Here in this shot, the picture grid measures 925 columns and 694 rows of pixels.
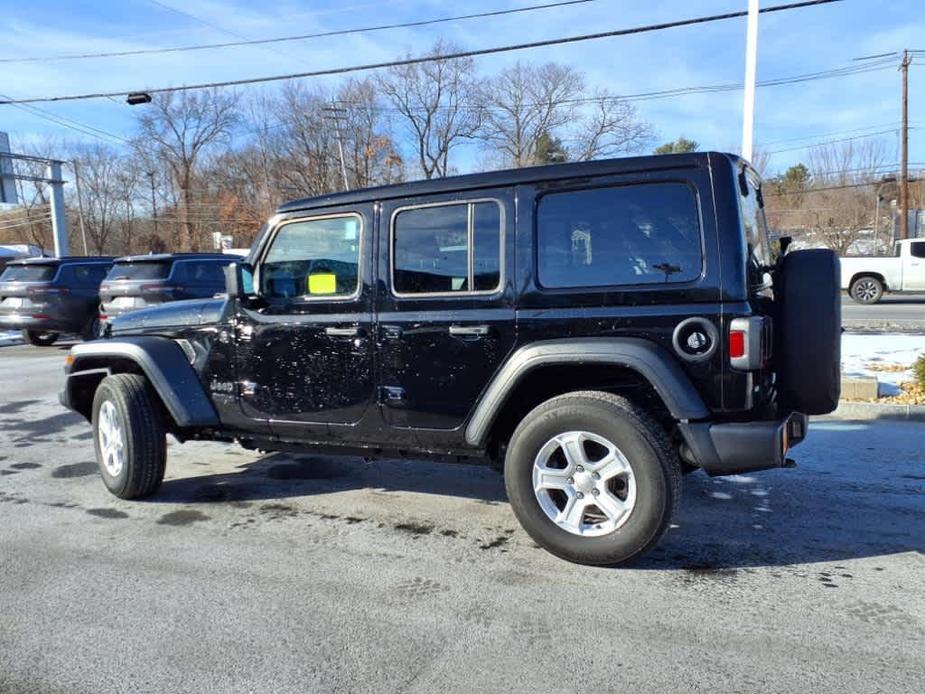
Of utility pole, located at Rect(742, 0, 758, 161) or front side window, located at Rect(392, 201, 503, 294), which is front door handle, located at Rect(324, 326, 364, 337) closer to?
front side window, located at Rect(392, 201, 503, 294)

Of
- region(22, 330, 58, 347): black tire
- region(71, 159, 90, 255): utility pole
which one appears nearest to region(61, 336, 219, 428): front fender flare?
region(22, 330, 58, 347): black tire

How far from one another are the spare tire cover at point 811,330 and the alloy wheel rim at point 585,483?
0.99 meters

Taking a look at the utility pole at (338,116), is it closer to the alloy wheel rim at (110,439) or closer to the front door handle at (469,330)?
the alloy wheel rim at (110,439)

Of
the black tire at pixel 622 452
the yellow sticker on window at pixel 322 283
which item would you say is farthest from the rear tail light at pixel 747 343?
the yellow sticker on window at pixel 322 283

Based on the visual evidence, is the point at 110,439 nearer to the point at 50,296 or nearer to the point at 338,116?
the point at 50,296

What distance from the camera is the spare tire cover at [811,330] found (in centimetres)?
349

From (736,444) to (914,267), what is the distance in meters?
20.2

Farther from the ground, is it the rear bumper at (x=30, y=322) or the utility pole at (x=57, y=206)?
the utility pole at (x=57, y=206)

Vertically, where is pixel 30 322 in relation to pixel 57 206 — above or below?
below

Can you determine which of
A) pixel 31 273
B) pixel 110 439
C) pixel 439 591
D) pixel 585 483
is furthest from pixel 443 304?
pixel 31 273

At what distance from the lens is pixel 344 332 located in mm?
4090

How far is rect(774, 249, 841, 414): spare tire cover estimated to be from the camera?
3490 mm

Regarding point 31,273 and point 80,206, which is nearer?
point 31,273

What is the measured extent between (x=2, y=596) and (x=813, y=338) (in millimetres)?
4188
